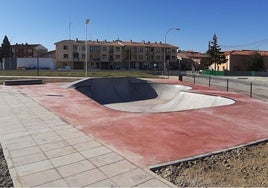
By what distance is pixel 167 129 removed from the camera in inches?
390

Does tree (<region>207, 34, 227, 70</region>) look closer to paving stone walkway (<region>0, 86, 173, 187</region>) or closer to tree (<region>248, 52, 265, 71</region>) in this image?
tree (<region>248, 52, 265, 71</region>)

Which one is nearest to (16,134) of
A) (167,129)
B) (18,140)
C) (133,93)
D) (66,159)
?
(18,140)

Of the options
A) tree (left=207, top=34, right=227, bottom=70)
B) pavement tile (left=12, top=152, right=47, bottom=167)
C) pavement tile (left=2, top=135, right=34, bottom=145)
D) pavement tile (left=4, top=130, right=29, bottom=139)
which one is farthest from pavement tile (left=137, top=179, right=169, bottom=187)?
tree (left=207, top=34, right=227, bottom=70)

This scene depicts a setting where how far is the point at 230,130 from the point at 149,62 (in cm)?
10249

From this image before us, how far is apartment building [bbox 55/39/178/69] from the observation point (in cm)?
10056

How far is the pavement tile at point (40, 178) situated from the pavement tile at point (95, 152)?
1.13 meters

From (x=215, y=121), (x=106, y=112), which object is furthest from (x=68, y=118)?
(x=215, y=121)

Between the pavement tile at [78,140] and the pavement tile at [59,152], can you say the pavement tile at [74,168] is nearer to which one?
the pavement tile at [59,152]

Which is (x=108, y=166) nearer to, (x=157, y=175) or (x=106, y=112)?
(x=157, y=175)

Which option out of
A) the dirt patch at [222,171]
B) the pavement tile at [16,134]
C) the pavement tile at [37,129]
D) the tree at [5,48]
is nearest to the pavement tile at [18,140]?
the pavement tile at [16,134]

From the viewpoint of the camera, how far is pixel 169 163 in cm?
648

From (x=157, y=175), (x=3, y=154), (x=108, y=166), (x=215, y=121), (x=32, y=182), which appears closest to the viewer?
(x=32, y=182)

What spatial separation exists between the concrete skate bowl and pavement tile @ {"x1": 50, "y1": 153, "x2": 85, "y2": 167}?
1483 centimetres

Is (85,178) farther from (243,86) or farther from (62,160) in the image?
(243,86)
